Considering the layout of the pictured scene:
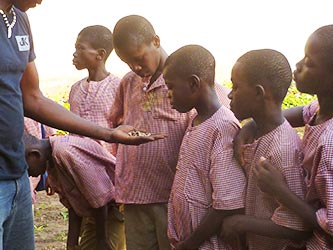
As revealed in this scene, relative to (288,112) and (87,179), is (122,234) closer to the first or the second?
(87,179)

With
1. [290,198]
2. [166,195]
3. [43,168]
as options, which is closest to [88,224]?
[43,168]

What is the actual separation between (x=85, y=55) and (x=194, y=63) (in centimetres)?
179

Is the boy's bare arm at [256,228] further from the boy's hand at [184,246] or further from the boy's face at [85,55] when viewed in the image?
the boy's face at [85,55]

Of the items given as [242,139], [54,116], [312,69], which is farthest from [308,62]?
[54,116]

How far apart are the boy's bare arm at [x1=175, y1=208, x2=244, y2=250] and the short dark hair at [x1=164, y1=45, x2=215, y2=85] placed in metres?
0.58

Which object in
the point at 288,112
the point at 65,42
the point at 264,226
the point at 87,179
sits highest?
the point at 288,112

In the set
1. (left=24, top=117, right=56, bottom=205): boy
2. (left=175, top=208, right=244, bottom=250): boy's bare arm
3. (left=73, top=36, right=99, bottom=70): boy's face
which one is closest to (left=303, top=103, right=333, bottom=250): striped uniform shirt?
(left=175, top=208, right=244, bottom=250): boy's bare arm

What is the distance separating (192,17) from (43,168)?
384 inches

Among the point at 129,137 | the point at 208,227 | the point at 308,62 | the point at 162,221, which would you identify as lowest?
the point at 162,221

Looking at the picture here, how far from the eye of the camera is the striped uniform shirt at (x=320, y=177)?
7.80 feet

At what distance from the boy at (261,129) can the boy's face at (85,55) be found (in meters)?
2.01

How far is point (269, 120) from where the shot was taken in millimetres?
2707

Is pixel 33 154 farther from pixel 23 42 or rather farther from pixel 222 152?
pixel 222 152

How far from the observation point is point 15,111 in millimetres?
2641
